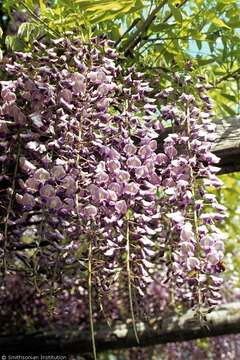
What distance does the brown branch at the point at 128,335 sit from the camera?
3.13m

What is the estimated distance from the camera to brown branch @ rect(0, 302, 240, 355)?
313cm

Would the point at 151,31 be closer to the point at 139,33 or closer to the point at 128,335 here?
the point at 139,33

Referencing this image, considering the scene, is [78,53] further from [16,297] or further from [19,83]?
[16,297]

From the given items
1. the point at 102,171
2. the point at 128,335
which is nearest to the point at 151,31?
the point at 102,171

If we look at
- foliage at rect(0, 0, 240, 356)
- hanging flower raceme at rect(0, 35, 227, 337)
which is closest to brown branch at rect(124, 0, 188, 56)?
foliage at rect(0, 0, 240, 356)

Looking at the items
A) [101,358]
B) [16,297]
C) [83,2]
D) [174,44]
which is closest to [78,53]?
[83,2]

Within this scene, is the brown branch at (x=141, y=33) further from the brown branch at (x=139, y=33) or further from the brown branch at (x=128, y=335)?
the brown branch at (x=128, y=335)

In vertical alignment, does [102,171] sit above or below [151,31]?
below

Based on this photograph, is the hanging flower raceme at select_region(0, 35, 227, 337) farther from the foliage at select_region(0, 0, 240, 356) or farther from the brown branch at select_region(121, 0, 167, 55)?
the brown branch at select_region(121, 0, 167, 55)

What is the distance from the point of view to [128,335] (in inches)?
127

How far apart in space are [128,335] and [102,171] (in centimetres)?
196

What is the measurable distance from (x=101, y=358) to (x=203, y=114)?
296 cm

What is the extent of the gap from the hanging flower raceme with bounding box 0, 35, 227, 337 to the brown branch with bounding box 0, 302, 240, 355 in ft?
5.16

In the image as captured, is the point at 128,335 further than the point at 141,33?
Yes
